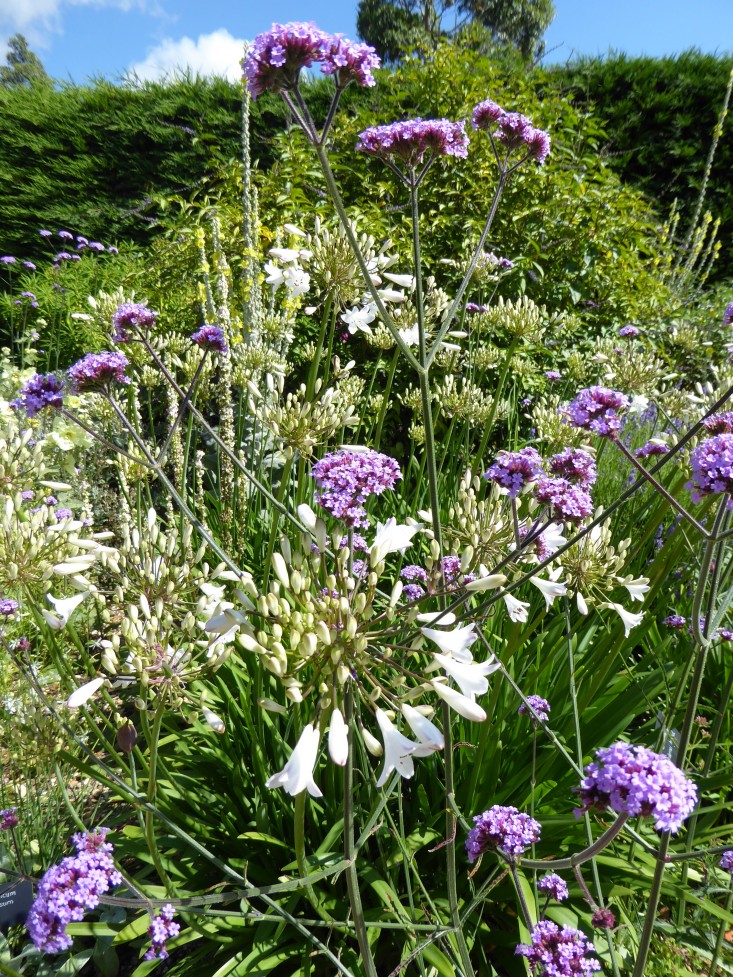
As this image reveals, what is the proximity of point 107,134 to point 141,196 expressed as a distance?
130 cm

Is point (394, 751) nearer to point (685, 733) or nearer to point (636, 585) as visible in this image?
point (685, 733)

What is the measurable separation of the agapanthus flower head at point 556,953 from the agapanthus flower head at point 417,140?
1943 millimetres

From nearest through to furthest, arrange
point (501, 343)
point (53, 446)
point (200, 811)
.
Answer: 1. point (200, 811)
2. point (53, 446)
3. point (501, 343)

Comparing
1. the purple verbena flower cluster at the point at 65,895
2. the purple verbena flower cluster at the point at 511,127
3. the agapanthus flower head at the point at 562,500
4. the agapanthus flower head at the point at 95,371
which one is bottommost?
the purple verbena flower cluster at the point at 65,895

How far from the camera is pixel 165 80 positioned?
12.5 metres

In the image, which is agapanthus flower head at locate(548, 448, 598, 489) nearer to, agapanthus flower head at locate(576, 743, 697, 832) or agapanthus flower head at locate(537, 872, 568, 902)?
agapanthus flower head at locate(576, 743, 697, 832)

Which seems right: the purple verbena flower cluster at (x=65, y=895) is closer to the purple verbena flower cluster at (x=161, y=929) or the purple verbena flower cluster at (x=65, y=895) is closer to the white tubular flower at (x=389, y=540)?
the purple verbena flower cluster at (x=161, y=929)

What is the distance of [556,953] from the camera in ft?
4.14

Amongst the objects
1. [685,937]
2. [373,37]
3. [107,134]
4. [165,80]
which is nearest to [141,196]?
[107,134]

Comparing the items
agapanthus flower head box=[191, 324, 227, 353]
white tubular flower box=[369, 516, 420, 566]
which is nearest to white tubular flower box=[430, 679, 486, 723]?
white tubular flower box=[369, 516, 420, 566]

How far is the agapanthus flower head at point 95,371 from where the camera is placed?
1944 mm

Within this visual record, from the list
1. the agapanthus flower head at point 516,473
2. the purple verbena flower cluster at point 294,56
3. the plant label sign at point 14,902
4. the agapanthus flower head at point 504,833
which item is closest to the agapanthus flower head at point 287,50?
the purple verbena flower cluster at point 294,56

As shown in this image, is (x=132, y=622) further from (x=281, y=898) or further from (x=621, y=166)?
(x=621, y=166)

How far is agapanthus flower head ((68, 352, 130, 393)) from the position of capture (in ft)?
6.38
